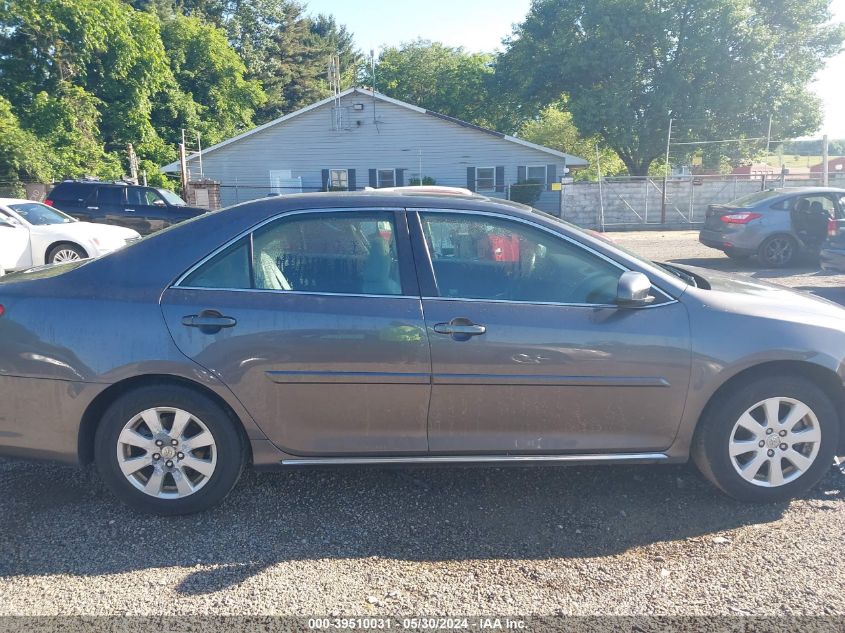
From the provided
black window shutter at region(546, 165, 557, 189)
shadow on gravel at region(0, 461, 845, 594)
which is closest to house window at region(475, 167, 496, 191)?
black window shutter at region(546, 165, 557, 189)

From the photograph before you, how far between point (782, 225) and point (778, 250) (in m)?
0.44

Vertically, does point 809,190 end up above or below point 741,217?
above

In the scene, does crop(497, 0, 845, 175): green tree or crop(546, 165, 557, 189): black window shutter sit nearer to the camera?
crop(546, 165, 557, 189): black window shutter

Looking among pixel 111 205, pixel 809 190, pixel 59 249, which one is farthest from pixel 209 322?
pixel 111 205

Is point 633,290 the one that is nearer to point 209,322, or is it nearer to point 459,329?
point 459,329

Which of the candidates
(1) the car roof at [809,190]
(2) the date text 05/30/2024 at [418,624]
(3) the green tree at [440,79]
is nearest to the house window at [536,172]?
(3) the green tree at [440,79]

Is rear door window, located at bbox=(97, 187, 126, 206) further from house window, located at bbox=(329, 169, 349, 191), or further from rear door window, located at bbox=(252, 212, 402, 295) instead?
house window, located at bbox=(329, 169, 349, 191)

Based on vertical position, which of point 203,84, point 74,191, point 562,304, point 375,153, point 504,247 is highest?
point 203,84

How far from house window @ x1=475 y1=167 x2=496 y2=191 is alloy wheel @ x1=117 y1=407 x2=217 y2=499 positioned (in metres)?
28.0

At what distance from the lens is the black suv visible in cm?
1630

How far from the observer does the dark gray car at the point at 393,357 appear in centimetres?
337

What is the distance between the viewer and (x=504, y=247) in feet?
11.9

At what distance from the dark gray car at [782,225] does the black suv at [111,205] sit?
1197 centimetres

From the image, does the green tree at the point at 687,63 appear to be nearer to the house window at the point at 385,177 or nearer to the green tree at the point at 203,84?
the house window at the point at 385,177
